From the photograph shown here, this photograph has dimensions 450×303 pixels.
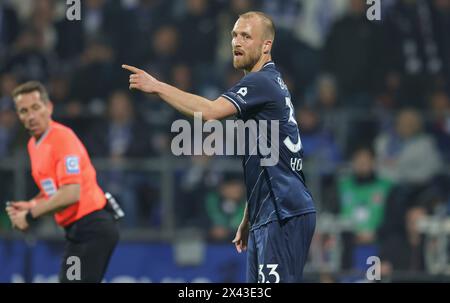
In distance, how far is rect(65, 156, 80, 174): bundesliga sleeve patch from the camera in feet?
27.8

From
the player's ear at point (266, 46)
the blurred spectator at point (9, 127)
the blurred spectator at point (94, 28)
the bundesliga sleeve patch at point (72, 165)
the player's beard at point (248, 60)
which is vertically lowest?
the bundesliga sleeve patch at point (72, 165)

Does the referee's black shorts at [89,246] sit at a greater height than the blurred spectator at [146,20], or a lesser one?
lesser

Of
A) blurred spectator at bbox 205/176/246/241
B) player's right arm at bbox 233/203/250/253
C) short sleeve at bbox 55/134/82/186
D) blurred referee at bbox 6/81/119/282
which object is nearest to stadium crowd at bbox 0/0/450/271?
blurred spectator at bbox 205/176/246/241

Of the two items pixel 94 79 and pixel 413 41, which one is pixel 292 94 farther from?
pixel 94 79

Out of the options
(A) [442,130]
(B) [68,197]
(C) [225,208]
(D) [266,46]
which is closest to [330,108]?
(A) [442,130]

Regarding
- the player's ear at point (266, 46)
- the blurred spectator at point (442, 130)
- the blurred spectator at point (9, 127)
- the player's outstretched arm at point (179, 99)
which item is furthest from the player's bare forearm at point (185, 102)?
the blurred spectator at point (442, 130)

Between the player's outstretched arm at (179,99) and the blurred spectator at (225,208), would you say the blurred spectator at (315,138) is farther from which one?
the player's outstretched arm at (179,99)

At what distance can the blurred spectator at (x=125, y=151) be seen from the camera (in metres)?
12.1

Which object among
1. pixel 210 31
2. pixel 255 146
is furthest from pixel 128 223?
pixel 255 146

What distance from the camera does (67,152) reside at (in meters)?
8.55

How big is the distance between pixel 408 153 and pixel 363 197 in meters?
0.93

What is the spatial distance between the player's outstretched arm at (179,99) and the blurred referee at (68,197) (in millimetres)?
2011

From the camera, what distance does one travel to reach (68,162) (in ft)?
27.9
